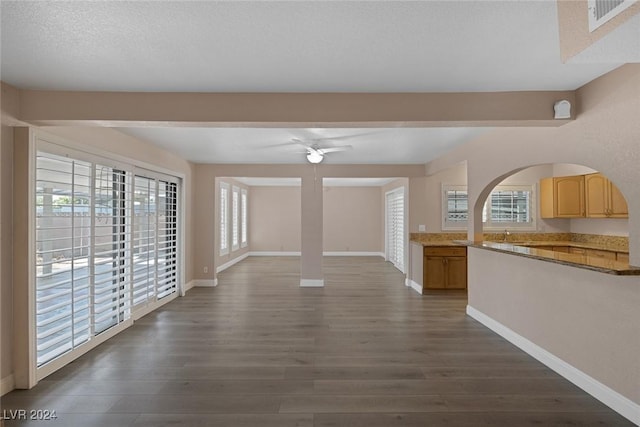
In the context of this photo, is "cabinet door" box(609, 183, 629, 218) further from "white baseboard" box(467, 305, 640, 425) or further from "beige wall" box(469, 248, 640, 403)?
"white baseboard" box(467, 305, 640, 425)

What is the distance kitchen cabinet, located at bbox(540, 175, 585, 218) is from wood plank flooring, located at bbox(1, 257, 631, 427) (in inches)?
106

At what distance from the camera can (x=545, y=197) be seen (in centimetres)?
595

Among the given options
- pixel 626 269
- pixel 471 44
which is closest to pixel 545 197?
pixel 626 269

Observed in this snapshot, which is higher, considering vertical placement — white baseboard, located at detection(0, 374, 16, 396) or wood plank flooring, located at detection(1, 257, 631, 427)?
white baseboard, located at detection(0, 374, 16, 396)

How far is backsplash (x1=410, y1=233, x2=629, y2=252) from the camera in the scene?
4.95 m

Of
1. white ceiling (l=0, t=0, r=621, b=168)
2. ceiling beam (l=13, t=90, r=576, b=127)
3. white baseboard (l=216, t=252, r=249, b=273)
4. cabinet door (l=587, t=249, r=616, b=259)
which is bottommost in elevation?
white baseboard (l=216, t=252, r=249, b=273)

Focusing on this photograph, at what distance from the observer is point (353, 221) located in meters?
10.8

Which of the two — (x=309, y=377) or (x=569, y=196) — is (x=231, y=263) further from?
(x=569, y=196)

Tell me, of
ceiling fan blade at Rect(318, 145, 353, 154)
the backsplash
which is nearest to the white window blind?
ceiling fan blade at Rect(318, 145, 353, 154)

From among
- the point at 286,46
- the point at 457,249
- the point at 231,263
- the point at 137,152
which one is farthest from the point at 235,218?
the point at 286,46

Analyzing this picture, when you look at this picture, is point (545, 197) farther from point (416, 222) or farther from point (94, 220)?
point (94, 220)

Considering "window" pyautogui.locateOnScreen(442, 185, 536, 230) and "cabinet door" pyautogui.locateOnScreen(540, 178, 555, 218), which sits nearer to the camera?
"cabinet door" pyautogui.locateOnScreen(540, 178, 555, 218)

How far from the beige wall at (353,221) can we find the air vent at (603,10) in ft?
31.6

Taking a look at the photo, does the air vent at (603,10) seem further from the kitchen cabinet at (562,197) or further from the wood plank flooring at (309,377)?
the kitchen cabinet at (562,197)
